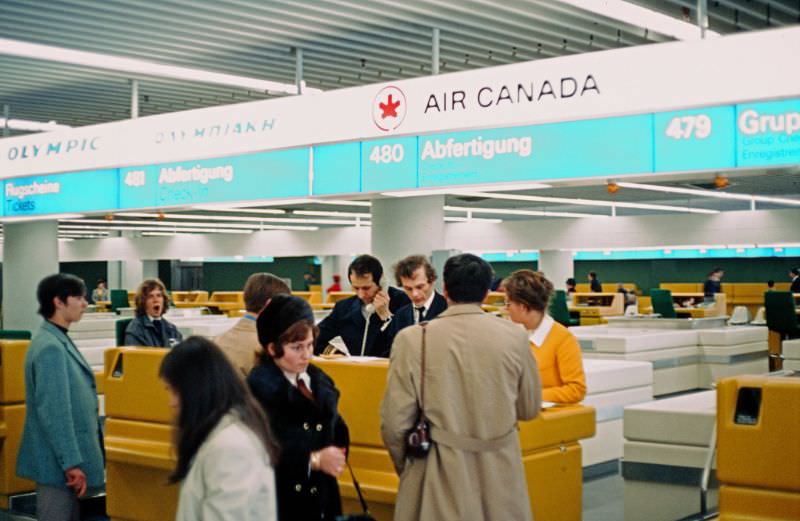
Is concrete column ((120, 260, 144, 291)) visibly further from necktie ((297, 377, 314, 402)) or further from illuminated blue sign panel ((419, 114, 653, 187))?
necktie ((297, 377, 314, 402))

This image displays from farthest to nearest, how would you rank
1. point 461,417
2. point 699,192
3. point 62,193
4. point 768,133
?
point 699,192, point 62,193, point 768,133, point 461,417

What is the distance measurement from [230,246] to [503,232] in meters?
9.05

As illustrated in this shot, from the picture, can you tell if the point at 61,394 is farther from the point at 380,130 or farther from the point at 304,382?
the point at 380,130

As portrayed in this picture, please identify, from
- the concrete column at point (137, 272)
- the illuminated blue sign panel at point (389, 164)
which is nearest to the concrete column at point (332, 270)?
the concrete column at point (137, 272)

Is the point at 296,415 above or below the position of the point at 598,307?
above

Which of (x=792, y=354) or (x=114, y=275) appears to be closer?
→ (x=792, y=354)

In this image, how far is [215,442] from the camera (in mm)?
2484

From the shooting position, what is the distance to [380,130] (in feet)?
24.4

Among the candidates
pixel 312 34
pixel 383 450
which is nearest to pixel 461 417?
pixel 383 450

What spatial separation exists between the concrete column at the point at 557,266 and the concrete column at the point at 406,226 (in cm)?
1695

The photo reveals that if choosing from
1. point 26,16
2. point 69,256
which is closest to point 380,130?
point 26,16

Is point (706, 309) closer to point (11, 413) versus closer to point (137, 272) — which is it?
point (11, 413)

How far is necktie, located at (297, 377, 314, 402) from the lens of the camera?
330 cm

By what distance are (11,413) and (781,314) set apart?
37.4 feet
